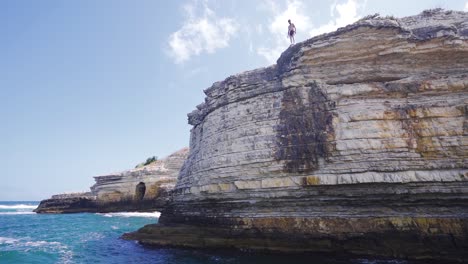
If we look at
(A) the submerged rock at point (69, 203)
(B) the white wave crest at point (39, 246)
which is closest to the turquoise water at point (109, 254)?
(B) the white wave crest at point (39, 246)

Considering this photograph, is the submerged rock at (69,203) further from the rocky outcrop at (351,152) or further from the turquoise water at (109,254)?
the rocky outcrop at (351,152)

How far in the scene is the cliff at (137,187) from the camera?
34.3 metres

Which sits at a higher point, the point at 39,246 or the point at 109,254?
the point at 39,246

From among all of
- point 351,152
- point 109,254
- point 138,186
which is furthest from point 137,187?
point 351,152

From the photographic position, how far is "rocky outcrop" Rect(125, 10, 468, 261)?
1077 centimetres

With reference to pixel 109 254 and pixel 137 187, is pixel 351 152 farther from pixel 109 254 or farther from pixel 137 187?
pixel 137 187

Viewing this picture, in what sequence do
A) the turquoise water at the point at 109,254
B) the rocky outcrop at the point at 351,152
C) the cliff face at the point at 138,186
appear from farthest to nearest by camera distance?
1. the cliff face at the point at 138,186
2. the turquoise water at the point at 109,254
3. the rocky outcrop at the point at 351,152

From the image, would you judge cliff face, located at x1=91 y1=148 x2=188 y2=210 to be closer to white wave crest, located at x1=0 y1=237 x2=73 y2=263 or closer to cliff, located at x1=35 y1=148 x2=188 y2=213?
cliff, located at x1=35 y1=148 x2=188 y2=213

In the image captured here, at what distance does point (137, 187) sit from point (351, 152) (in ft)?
94.1

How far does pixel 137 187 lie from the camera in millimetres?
34906

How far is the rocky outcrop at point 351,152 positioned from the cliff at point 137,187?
19777mm

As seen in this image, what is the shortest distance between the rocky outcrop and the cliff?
1978 cm

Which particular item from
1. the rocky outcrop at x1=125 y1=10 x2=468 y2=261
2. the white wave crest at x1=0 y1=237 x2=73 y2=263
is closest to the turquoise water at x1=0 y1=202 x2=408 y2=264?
the white wave crest at x1=0 y1=237 x2=73 y2=263

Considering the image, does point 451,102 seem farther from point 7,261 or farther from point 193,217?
point 7,261
